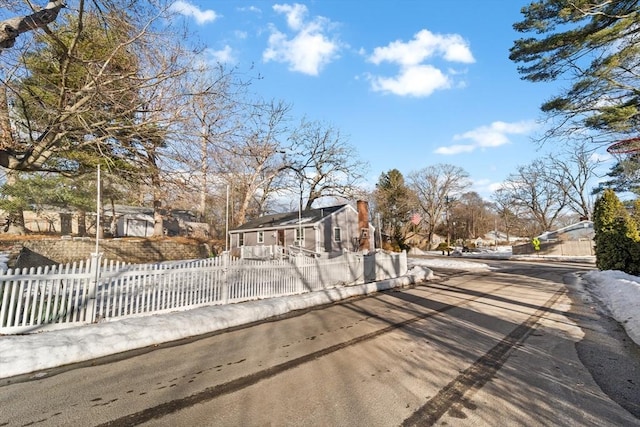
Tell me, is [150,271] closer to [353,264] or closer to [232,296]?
[232,296]

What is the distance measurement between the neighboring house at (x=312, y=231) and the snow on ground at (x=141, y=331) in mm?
15450

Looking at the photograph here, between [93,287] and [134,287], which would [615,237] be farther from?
[93,287]

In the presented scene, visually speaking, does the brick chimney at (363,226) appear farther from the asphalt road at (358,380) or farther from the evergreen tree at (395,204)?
the evergreen tree at (395,204)

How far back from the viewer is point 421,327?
241 inches

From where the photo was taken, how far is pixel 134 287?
619 cm

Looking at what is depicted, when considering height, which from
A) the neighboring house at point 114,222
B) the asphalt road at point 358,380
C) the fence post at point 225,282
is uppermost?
the neighboring house at point 114,222

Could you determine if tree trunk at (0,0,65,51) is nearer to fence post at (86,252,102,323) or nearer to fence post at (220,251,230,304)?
fence post at (86,252,102,323)

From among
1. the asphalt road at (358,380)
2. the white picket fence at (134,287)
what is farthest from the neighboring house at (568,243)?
the asphalt road at (358,380)

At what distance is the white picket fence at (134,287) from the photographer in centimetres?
515

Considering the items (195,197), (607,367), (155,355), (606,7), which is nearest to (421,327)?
(607,367)

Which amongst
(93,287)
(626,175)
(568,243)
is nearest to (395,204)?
(568,243)

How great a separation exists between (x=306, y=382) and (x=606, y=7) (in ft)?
46.3

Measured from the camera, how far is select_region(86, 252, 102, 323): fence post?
5.56 m

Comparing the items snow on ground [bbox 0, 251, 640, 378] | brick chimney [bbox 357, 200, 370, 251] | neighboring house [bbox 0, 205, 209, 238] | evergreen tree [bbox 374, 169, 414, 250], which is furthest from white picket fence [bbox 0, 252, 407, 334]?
evergreen tree [bbox 374, 169, 414, 250]
